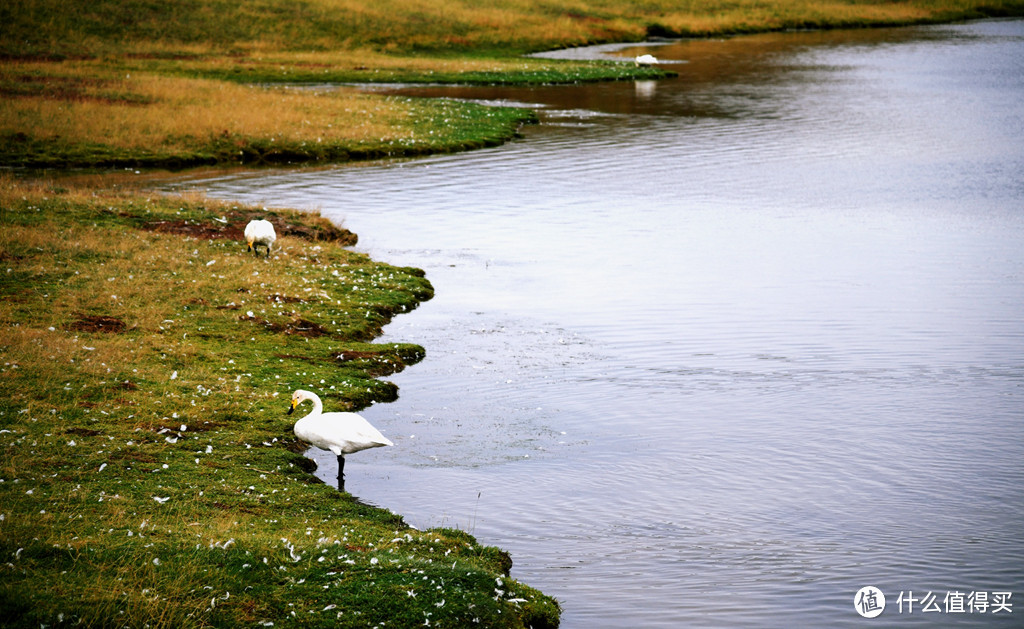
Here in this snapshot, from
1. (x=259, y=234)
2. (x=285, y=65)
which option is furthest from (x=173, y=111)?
(x=259, y=234)

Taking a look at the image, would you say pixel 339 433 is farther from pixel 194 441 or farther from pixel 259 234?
pixel 259 234

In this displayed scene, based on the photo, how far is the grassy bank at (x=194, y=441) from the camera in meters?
13.2

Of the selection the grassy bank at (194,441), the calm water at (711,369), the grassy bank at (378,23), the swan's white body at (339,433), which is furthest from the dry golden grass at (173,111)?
the swan's white body at (339,433)

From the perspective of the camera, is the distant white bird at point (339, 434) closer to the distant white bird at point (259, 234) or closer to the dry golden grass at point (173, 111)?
the distant white bird at point (259, 234)

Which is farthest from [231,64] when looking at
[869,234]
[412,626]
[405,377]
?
[412,626]

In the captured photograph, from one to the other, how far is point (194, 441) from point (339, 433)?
9.04 ft

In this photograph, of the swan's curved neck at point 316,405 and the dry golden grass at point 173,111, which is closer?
the swan's curved neck at point 316,405

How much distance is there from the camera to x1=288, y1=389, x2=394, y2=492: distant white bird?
18.6 m

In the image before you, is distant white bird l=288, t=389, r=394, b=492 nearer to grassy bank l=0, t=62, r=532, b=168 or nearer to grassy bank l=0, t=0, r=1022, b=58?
grassy bank l=0, t=62, r=532, b=168

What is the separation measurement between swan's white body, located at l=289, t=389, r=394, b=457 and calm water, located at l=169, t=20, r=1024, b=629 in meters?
0.78

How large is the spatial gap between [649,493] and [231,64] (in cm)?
7068

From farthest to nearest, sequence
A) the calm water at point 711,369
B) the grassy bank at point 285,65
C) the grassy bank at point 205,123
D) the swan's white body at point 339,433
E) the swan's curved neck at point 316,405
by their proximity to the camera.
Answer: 1. the grassy bank at point 285,65
2. the grassy bank at point 205,123
3. the swan's curved neck at point 316,405
4. the swan's white body at point 339,433
5. the calm water at point 711,369

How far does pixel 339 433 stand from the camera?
1853cm

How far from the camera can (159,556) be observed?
13.7m
